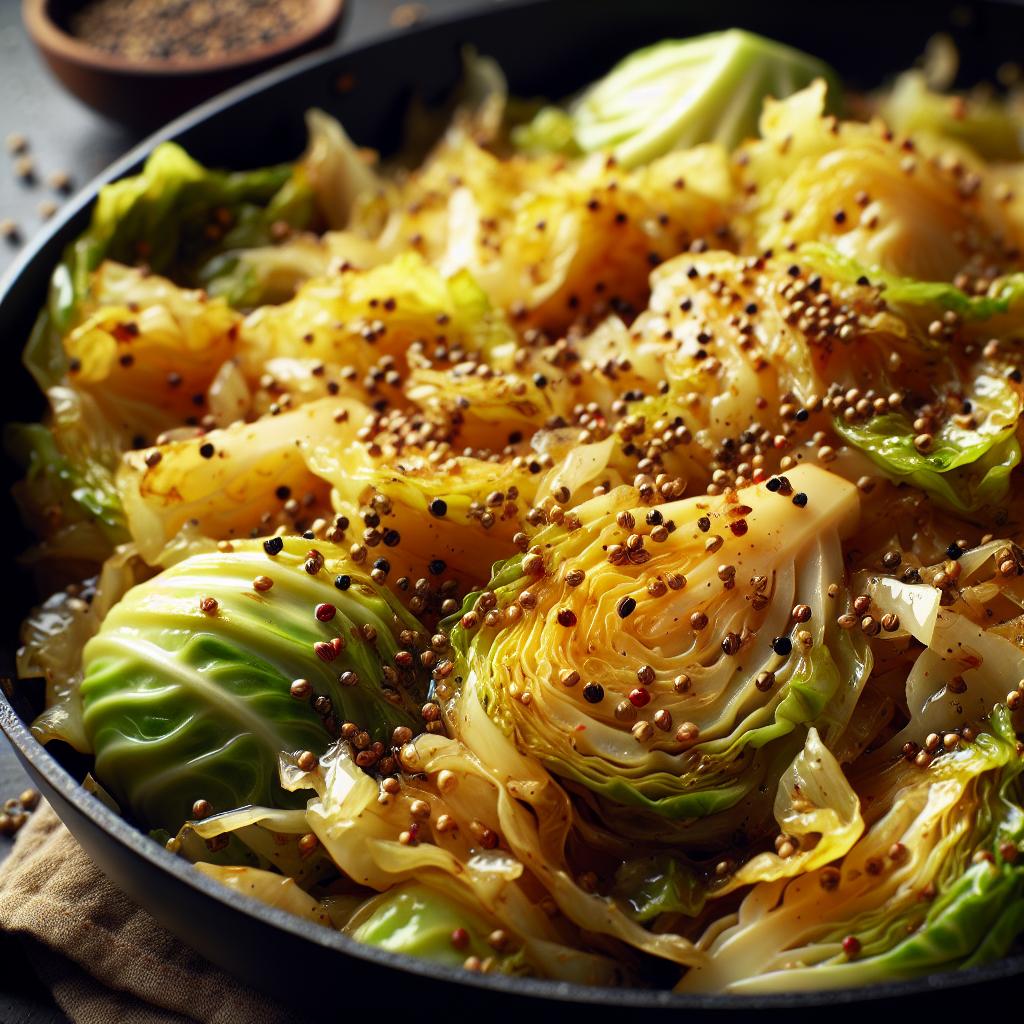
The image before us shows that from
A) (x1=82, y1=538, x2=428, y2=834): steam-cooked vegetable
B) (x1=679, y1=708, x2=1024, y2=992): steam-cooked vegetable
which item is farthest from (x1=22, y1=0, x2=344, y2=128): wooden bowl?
(x1=679, y1=708, x2=1024, y2=992): steam-cooked vegetable

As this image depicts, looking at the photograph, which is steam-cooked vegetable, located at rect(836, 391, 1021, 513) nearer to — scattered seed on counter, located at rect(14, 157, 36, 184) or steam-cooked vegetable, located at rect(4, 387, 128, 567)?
steam-cooked vegetable, located at rect(4, 387, 128, 567)

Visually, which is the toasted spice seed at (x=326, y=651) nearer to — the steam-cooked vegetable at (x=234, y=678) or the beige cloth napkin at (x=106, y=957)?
the steam-cooked vegetable at (x=234, y=678)

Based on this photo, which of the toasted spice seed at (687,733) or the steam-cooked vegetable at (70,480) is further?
the steam-cooked vegetable at (70,480)

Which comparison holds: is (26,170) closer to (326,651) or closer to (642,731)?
(326,651)

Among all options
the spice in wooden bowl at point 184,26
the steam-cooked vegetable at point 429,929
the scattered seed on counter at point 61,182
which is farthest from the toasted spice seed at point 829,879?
the scattered seed on counter at point 61,182

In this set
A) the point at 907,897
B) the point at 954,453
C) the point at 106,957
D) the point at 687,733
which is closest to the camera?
the point at 907,897

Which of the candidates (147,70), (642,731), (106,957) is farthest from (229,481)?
(147,70)
